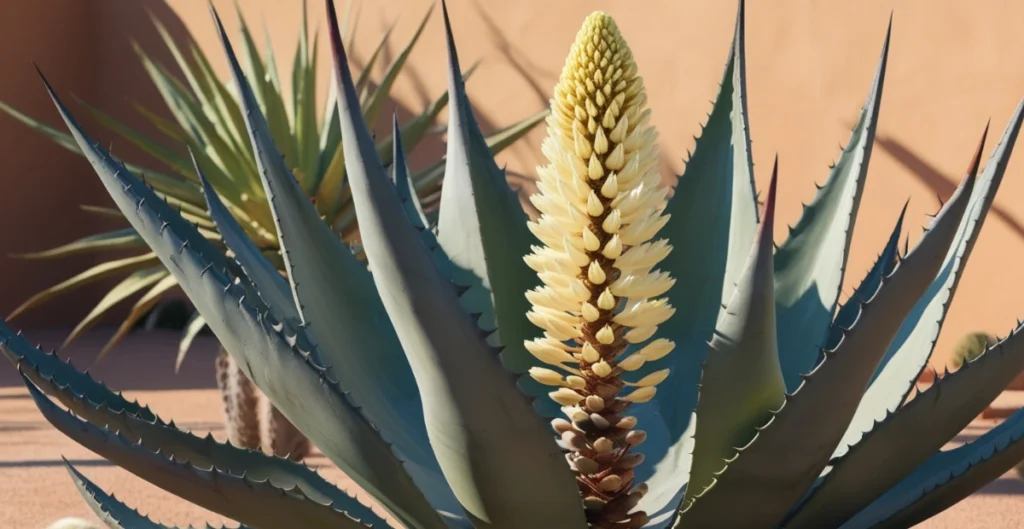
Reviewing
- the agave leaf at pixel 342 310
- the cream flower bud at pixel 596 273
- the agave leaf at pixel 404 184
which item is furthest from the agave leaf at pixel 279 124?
the cream flower bud at pixel 596 273

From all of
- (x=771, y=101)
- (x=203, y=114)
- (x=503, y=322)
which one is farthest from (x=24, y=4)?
(x=503, y=322)

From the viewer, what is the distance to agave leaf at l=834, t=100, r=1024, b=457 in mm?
1444

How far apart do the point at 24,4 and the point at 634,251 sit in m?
8.84

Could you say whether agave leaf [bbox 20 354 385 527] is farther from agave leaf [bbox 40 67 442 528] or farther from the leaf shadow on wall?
the leaf shadow on wall

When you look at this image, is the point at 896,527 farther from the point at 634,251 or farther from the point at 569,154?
the point at 569,154

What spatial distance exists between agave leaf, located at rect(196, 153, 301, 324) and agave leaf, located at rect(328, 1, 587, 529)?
0.39 m

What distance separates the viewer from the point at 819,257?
1.62m

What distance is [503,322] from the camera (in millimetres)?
1673

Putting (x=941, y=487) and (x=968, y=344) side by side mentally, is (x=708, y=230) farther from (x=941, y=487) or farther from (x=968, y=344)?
(x=968, y=344)

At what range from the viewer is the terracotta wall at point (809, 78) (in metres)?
6.14

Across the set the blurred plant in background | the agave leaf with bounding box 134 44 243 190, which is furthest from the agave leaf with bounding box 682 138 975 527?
the blurred plant in background

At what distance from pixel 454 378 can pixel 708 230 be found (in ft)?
2.49

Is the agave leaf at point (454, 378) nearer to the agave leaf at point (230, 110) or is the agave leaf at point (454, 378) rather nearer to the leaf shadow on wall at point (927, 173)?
the agave leaf at point (230, 110)

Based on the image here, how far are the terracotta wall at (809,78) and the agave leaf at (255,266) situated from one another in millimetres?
5207
